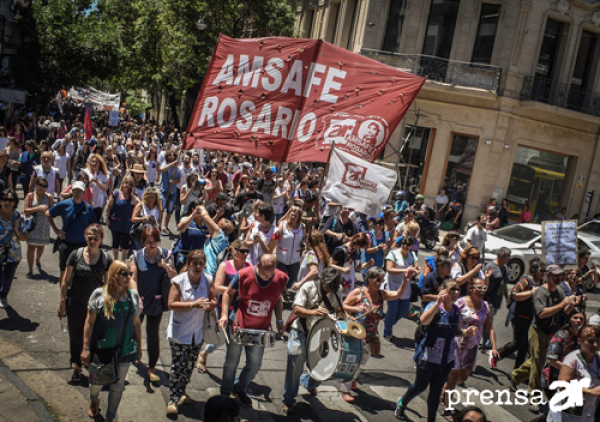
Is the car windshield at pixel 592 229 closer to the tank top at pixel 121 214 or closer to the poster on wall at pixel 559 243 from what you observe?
the poster on wall at pixel 559 243

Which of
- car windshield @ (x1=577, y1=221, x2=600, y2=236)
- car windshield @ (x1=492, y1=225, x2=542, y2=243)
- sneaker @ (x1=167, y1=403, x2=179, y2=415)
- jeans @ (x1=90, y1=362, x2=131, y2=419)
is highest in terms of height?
car windshield @ (x1=577, y1=221, x2=600, y2=236)

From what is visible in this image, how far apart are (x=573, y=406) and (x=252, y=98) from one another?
5.09m

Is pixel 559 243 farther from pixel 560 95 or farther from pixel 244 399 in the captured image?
pixel 560 95

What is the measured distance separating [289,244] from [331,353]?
117 inches

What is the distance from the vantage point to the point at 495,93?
70.0 ft

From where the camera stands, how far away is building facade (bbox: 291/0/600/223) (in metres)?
21.8

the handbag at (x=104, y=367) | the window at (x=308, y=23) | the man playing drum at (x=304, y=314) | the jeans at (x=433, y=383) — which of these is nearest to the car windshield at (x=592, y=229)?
the jeans at (x=433, y=383)

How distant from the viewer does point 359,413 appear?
595 centimetres

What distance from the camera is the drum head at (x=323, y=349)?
17.6 feet

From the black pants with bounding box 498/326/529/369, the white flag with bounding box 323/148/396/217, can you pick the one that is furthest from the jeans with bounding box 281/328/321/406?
the black pants with bounding box 498/326/529/369

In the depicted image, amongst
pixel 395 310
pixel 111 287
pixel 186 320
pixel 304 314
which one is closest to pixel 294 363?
pixel 304 314

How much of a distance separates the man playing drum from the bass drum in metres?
0.08

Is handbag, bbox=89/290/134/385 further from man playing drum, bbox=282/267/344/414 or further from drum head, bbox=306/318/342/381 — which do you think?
drum head, bbox=306/318/342/381

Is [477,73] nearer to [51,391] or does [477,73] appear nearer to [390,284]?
[390,284]
